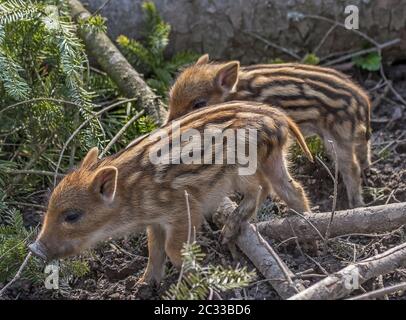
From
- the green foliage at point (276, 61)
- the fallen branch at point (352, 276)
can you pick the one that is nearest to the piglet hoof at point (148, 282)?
the fallen branch at point (352, 276)

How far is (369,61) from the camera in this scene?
281 inches

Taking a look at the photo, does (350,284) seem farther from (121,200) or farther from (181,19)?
(181,19)

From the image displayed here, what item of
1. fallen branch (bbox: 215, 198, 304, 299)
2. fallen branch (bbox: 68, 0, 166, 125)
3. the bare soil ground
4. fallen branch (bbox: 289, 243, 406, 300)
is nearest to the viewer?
fallen branch (bbox: 289, 243, 406, 300)

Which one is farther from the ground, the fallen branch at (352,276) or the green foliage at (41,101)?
the green foliage at (41,101)

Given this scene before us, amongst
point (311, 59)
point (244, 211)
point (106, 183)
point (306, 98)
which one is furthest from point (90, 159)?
point (311, 59)

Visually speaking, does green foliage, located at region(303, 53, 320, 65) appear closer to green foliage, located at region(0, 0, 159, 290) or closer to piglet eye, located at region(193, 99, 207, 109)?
piglet eye, located at region(193, 99, 207, 109)

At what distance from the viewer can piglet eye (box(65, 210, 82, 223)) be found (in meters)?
4.80

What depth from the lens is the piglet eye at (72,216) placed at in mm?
4797

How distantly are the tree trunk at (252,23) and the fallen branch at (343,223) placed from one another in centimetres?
239

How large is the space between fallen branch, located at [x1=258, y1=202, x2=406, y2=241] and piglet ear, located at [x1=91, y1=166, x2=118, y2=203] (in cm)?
86

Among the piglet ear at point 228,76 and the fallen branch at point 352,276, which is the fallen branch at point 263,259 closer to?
the fallen branch at point 352,276

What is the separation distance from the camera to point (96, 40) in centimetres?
652

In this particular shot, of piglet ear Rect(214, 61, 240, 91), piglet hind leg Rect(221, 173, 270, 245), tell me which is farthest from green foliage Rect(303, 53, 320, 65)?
piglet hind leg Rect(221, 173, 270, 245)

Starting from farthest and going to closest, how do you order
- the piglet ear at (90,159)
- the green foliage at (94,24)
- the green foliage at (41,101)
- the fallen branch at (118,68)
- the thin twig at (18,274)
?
the fallen branch at (118,68) < the green foliage at (94,24) < the green foliage at (41,101) < the piglet ear at (90,159) < the thin twig at (18,274)
